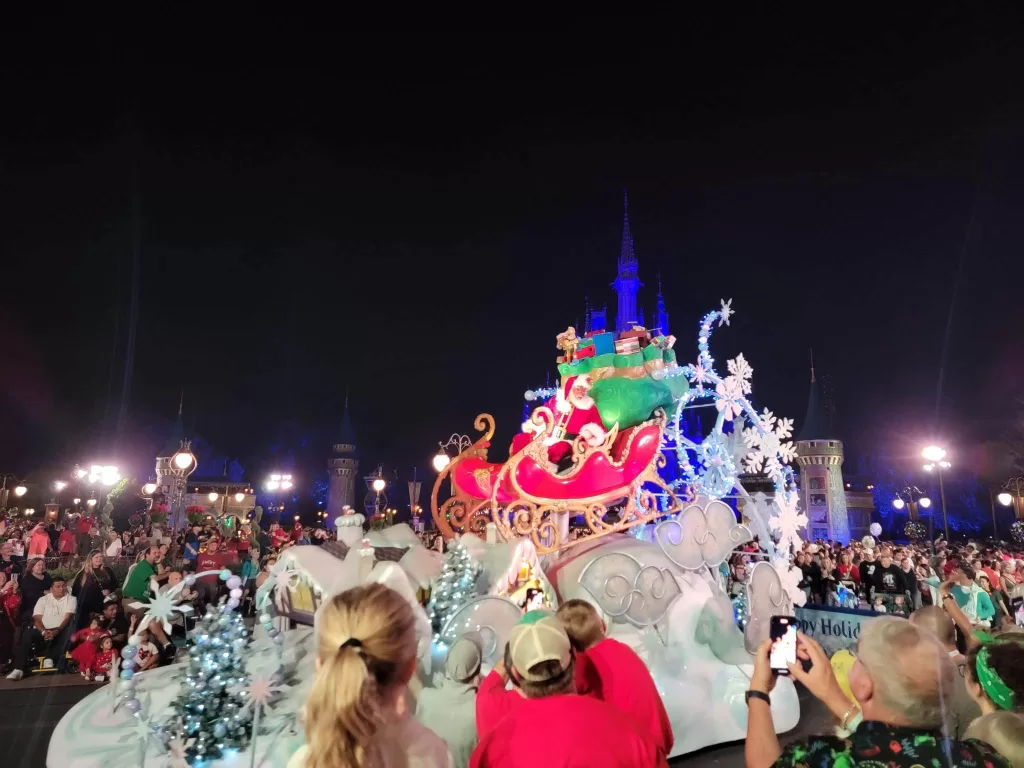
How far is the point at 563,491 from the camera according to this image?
7613mm

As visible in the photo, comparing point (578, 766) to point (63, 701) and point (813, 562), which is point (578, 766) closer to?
point (63, 701)

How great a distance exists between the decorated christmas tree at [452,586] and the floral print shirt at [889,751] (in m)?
4.42

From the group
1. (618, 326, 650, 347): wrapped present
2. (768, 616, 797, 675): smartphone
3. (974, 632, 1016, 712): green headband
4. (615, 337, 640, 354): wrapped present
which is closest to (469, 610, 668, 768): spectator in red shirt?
(768, 616, 797, 675): smartphone

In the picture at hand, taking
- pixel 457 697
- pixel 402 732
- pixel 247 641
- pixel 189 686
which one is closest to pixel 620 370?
pixel 457 697

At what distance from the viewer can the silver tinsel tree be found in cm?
511

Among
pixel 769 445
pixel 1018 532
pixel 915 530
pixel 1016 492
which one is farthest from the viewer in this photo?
pixel 915 530

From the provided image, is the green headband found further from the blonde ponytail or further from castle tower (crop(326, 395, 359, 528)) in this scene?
castle tower (crop(326, 395, 359, 528))

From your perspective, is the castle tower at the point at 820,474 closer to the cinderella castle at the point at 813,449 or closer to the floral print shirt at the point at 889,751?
the cinderella castle at the point at 813,449

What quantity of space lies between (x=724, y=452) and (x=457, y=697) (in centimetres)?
480

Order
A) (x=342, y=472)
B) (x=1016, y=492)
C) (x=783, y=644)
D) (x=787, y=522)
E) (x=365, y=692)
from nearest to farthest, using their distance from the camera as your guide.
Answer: (x=365, y=692)
(x=783, y=644)
(x=787, y=522)
(x=1016, y=492)
(x=342, y=472)

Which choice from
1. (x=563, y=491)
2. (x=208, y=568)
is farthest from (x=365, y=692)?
(x=208, y=568)

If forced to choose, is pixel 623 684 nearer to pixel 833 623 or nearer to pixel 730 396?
pixel 730 396

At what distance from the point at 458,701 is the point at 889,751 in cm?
390

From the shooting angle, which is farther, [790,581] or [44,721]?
[790,581]
